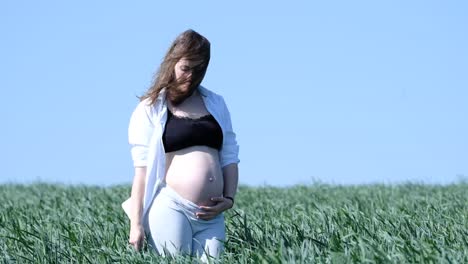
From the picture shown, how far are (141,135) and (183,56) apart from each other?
1.91 ft

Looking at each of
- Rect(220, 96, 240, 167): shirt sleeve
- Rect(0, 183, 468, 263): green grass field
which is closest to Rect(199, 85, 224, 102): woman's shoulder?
Rect(220, 96, 240, 167): shirt sleeve

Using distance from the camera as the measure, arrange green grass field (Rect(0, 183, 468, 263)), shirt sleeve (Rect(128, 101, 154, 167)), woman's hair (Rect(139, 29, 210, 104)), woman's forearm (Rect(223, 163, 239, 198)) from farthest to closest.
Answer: woman's forearm (Rect(223, 163, 239, 198)) < shirt sleeve (Rect(128, 101, 154, 167)) < woman's hair (Rect(139, 29, 210, 104)) < green grass field (Rect(0, 183, 468, 263))

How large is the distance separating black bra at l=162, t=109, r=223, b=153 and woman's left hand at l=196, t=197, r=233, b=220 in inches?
13.8

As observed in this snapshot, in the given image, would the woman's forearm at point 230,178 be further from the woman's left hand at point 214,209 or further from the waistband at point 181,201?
the waistband at point 181,201

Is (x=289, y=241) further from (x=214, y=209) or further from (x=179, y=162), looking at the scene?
(x=179, y=162)

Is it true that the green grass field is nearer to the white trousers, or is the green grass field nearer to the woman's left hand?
the white trousers

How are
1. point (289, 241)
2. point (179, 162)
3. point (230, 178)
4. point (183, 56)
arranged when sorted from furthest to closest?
point (289, 241) < point (230, 178) < point (179, 162) < point (183, 56)

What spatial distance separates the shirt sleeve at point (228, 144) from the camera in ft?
19.5

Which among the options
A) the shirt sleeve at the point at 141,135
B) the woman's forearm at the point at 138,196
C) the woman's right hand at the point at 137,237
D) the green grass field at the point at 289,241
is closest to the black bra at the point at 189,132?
the shirt sleeve at the point at 141,135

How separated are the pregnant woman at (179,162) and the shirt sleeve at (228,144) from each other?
Result: 1.8 inches

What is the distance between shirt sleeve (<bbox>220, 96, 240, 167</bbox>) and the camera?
19.5 ft

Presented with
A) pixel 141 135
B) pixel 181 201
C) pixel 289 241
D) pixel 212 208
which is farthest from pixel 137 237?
pixel 289 241

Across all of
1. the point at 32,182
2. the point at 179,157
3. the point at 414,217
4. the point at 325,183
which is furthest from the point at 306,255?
the point at 32,182

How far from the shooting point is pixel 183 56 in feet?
18.7
